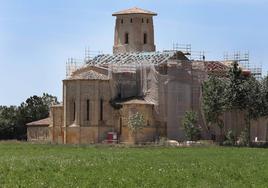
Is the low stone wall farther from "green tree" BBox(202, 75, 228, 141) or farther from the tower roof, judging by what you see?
"green tree" BBox(202, 75, 228, 141)

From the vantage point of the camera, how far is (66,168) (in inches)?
1534

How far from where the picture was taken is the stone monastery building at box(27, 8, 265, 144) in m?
97.7

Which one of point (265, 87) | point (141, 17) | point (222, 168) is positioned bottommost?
point (222, 168)

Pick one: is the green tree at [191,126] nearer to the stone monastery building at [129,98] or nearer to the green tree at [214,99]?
the green tree at [214,99]

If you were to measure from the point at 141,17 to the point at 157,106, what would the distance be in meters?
17.0

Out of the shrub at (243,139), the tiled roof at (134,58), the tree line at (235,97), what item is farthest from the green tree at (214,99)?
the tiled roof at (134,58)

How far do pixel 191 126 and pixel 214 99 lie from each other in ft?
13.5

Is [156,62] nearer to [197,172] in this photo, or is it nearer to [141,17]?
[141,17]

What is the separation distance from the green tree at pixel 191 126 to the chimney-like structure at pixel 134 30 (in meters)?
18.5

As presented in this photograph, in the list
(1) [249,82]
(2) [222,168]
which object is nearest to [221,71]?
(1) [249,82]

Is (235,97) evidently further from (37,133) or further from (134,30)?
(37,133)

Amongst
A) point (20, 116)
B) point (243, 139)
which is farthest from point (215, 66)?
point (20, 116)

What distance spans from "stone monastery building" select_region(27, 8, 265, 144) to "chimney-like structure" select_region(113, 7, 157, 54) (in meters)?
5.65

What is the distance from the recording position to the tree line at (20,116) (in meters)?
122
